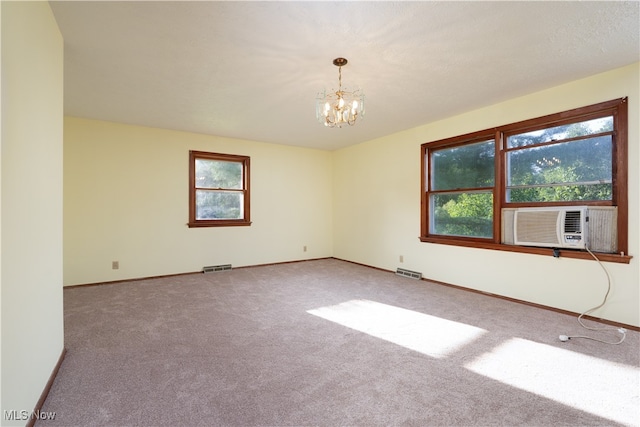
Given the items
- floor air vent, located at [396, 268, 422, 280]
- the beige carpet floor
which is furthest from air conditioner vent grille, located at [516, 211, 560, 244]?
floor air vent, located at [396, 268, 422, 280]

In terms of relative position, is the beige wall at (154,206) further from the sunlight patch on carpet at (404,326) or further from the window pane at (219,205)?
the sunlight patch on carpet at (404,326)

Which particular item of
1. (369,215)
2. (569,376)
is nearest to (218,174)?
(369,215)

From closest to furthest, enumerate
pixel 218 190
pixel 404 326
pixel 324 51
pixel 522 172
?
pixel 324 51 → pixel 404 326 → pixel 522 172 → pixel 218 190

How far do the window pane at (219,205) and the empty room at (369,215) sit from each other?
4cm

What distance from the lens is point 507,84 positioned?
313cm

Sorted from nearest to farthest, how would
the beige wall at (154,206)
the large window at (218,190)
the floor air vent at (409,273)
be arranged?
the beige wall at (154,206) → the floor air vent at (409,273) → the large window at (218,190)

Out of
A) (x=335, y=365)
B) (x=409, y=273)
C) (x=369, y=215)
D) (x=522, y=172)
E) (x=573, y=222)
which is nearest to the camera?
(x=335, y=365)

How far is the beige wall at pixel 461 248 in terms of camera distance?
2775mm

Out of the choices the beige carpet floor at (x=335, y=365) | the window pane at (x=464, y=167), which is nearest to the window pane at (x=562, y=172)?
the window pane at (x=464, y=167)

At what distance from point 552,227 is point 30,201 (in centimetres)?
434

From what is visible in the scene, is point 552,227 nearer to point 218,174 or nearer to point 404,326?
point 404,326

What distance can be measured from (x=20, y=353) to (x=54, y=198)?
3.37ft

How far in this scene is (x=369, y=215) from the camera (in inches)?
221

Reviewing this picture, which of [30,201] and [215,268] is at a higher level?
[30,201]
